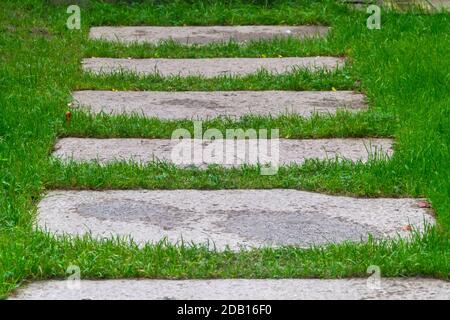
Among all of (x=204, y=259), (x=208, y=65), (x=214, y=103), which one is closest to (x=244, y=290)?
(x=204, y=259)

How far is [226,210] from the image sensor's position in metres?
4.96

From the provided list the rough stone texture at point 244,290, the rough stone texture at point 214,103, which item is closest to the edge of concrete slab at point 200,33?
the rough stone texture at point 214,103

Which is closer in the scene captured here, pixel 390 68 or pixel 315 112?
pixel 315 112

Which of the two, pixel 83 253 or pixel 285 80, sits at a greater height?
pixel 285 80

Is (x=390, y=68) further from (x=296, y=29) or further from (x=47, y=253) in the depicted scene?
(x=47, y=253)

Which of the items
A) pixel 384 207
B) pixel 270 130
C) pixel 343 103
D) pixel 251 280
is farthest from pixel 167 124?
pixel 251 280

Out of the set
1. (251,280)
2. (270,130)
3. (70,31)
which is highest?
(70,31)

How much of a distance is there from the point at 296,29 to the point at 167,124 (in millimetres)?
2509

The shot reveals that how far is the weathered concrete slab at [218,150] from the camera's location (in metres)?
5.59

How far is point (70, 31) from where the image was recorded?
8008 millimetres

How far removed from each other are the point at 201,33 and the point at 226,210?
3.47 m

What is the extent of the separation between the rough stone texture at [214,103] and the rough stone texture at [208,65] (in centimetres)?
41

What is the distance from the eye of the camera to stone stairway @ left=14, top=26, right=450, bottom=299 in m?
4.16

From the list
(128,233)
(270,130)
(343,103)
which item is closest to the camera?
(128,233)
